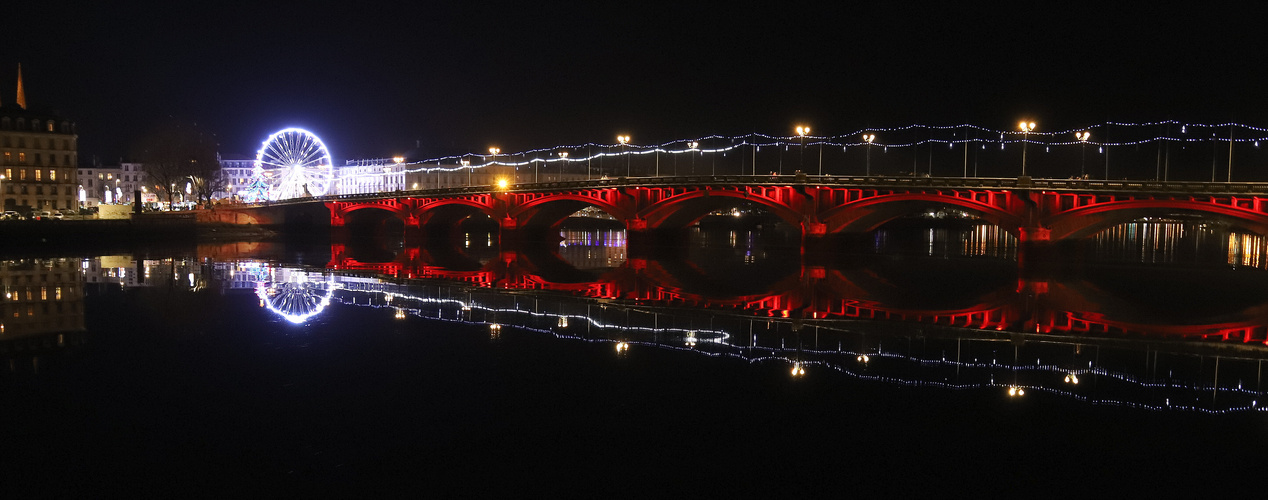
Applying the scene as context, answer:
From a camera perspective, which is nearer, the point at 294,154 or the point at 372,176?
the point at 294,154

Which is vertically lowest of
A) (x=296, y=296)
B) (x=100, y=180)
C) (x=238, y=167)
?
(x=296, y=296)

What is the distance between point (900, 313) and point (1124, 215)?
2880 centimetres

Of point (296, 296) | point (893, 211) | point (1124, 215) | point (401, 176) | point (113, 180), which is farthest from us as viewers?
point (113, 180)

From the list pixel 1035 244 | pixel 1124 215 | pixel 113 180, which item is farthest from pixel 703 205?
pixel 113 180

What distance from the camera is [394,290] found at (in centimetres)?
3125

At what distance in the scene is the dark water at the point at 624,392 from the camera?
10.3 meters

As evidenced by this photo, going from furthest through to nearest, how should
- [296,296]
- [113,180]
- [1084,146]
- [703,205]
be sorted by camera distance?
1. [113,180]
2. [703,205]
3. [1084,146]
4. [296,296]

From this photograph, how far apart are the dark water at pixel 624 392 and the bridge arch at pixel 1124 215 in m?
14.0

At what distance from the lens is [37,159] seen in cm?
8775

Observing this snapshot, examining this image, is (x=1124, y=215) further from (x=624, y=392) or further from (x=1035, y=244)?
(x=624, y=392)

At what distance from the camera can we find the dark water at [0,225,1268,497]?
10.3 meters

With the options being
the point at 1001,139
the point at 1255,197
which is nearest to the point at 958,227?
the point at 1001,139

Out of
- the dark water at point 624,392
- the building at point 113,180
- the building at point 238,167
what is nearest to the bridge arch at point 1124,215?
the dark water at point 624,392

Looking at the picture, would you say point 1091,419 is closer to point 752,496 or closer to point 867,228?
point 752,496
